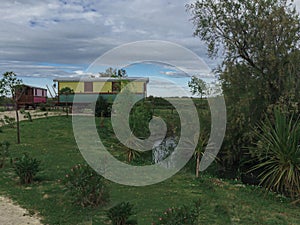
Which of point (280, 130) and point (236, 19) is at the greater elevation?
point (236, 19)

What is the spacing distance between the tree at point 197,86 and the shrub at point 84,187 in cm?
585

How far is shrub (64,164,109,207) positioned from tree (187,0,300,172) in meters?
6.34

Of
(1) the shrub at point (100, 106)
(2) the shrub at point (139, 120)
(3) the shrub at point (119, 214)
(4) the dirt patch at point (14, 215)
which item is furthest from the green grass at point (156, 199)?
(1) the shrub at point (100, 106)

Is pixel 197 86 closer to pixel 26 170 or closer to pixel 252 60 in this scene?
pixel 252 60

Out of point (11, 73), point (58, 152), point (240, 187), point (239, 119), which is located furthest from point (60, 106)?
point (240, 187)

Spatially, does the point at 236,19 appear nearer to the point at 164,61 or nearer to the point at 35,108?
the point at 164,61

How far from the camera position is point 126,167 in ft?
29.1

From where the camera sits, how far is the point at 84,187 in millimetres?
5215

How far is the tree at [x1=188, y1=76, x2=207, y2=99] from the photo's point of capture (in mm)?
10600

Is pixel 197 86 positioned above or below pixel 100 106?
above

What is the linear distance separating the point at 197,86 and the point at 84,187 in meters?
6.67

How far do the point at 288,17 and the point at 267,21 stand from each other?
690 millimetres

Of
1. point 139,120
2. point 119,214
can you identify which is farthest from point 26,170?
point 139,120

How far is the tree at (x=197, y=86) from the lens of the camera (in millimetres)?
10600
